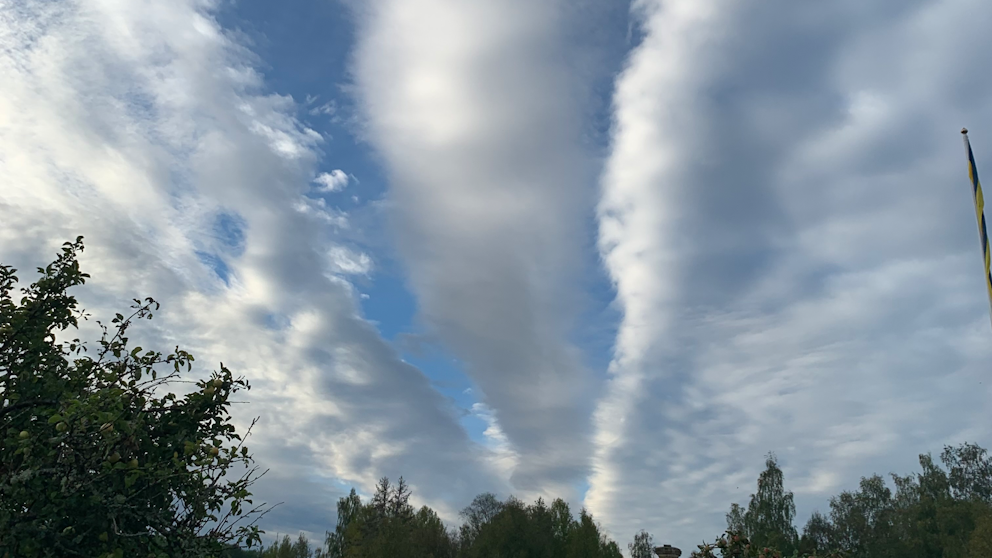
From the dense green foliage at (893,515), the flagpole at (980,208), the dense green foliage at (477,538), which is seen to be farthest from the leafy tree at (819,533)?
the flagpole at (980,208)

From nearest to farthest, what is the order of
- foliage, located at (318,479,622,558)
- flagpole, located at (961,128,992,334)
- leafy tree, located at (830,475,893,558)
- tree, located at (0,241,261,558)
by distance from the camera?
tree, located at (0,241,261,558)
flagpole, located at (961,128,992,334)
foliage, located at (318,479,622,558)
leafy tree, located at (830,475,893,558)

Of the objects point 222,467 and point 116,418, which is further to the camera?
point 222,467

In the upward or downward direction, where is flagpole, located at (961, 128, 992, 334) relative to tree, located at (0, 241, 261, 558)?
upward

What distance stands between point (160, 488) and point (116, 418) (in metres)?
1.15

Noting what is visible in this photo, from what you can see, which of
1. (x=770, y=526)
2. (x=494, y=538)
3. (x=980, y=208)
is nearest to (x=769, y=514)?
(x=770, y=526)

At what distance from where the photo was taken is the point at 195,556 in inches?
259

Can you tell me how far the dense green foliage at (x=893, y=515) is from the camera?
67.8m

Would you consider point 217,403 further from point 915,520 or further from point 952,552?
point 915,520

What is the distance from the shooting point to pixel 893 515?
252 ft

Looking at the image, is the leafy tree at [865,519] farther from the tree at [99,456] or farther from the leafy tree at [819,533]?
the tree at [99,456]

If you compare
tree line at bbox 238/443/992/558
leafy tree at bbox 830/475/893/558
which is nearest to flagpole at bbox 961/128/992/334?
tree line at bbox 238/443/992/558

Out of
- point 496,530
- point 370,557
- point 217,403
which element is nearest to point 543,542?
point 496,530

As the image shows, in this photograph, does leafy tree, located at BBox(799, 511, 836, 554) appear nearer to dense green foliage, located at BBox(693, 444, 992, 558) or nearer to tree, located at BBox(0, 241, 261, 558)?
dense green foliage, located at BBox(693, 444, 992, 558)

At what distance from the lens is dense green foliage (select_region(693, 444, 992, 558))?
6775cm
